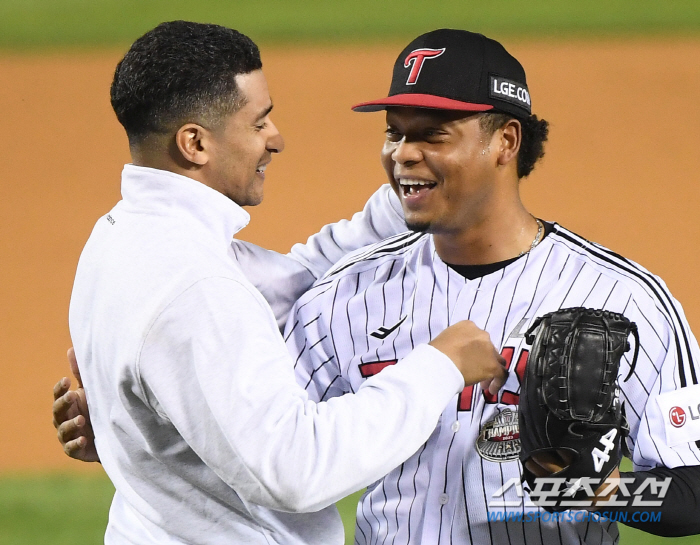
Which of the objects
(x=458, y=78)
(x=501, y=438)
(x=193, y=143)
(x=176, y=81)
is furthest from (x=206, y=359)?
(x=458, y=78)

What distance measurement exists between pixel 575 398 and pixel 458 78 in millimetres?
1056

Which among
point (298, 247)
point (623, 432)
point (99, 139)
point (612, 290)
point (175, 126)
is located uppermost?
point (99, 139)

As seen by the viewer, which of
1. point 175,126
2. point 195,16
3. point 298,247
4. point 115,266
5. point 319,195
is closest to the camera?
point 115,266

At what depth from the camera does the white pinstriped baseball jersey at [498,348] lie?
262 cm

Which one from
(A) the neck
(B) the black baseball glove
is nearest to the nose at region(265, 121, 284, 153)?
(A) the neck

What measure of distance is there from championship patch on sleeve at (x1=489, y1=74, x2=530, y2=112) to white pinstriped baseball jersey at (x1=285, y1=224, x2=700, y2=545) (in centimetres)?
42

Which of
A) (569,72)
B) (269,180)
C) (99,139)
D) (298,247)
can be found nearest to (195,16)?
(99,139)

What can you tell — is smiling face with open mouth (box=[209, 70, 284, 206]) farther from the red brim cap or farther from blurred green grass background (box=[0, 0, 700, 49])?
blurred green grass background (box=[0, 0, 700, 49])

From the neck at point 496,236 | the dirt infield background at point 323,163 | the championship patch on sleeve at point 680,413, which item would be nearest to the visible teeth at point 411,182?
the neck at point 496,236

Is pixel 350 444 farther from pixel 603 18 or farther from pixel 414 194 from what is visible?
pixel 603 18

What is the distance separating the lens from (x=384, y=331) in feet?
9.63

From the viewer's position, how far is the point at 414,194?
9.55 ft

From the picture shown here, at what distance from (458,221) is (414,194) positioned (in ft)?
0.53

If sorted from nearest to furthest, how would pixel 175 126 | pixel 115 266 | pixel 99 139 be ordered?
pixel 115 266, pixel 175 126, pixel 99 139
